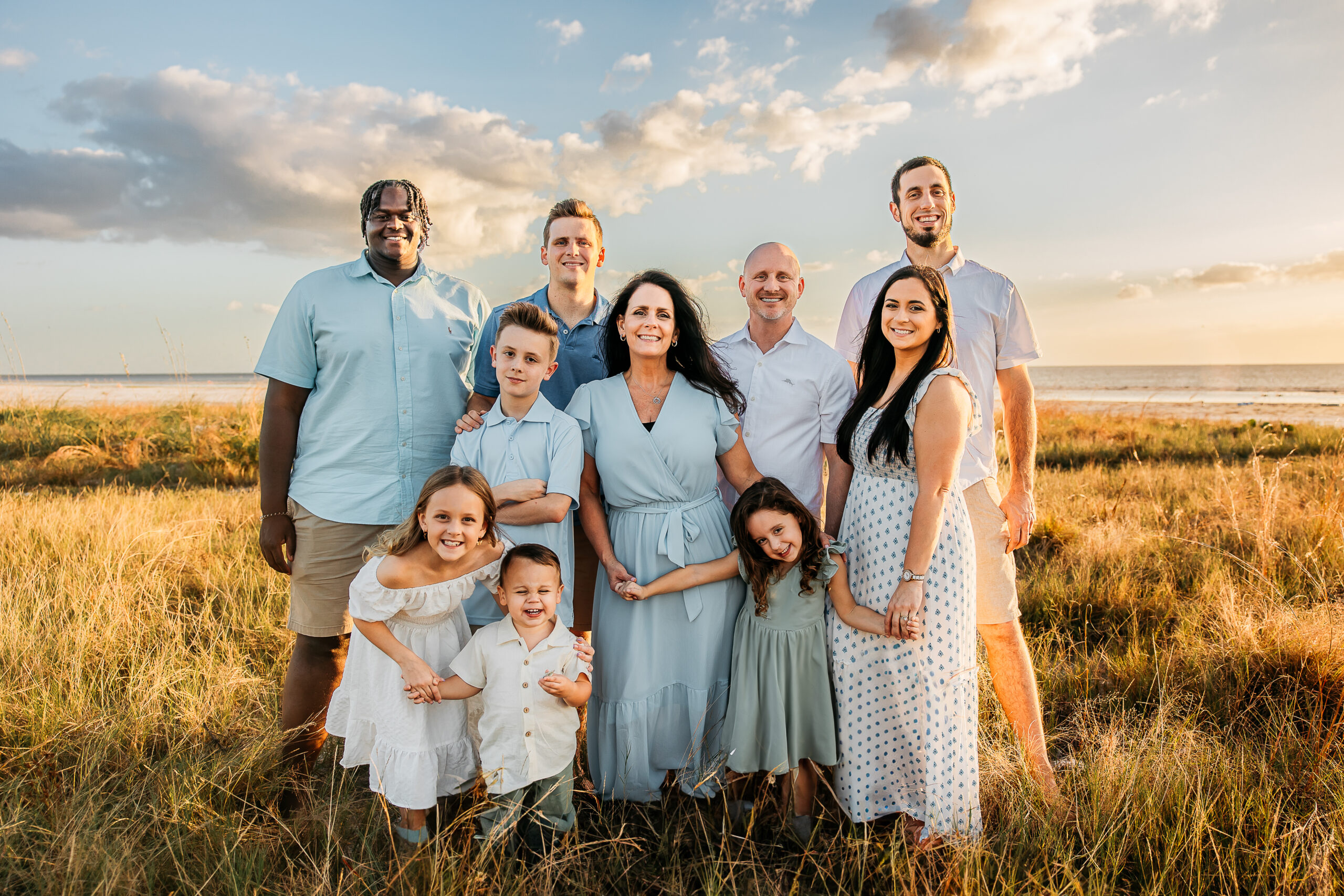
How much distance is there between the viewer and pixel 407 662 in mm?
2736

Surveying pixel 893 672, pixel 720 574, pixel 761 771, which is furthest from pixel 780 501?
pixel 761 771

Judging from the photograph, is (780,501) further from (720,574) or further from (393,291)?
(393,291)

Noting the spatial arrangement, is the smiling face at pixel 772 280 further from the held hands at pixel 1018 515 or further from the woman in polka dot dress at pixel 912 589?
the held hands at pixel 1018 515

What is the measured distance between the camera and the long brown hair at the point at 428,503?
2.78 m

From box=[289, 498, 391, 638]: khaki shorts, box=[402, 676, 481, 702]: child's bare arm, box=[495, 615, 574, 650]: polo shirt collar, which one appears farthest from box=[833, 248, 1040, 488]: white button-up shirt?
box=[289, 498, 391, 638]: khaki shorts

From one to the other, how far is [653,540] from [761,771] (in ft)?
3.80

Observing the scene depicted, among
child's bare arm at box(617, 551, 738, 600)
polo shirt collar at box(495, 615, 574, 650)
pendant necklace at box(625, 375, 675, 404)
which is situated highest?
pendant necklace at box(625, 375, 675, 404)

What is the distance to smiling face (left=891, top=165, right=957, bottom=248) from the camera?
12.3ft

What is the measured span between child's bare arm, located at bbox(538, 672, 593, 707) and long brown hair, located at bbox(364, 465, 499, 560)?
641mm

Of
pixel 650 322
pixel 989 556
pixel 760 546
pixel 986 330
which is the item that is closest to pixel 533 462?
pixel 650 322

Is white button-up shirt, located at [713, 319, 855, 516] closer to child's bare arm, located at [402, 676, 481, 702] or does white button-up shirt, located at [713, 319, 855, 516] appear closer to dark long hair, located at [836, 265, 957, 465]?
dark long hair, located at [836, 265, 957, 465]

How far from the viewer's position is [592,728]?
3.31m

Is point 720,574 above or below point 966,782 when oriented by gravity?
above

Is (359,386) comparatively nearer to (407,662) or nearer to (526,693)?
(407,662)
